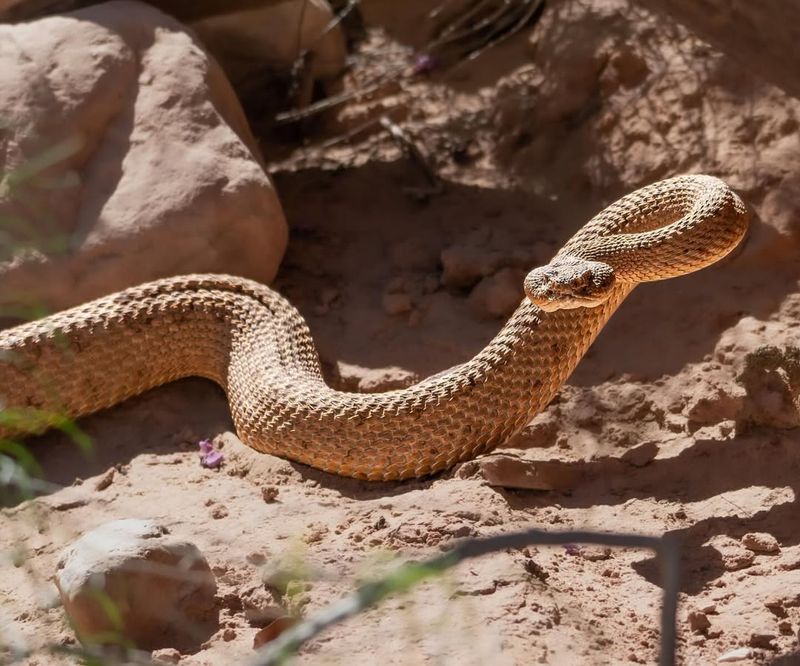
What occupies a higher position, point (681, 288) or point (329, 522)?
point (681, 288)

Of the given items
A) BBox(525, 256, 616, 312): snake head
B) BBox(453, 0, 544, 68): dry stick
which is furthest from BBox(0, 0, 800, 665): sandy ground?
BBox(525, 256, 616, 312): snake head

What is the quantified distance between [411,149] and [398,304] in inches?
82.5

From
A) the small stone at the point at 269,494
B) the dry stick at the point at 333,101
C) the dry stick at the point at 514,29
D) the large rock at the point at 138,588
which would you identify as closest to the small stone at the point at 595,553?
the small stone at the point at 269,494

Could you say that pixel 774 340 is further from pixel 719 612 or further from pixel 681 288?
pixel 719 612

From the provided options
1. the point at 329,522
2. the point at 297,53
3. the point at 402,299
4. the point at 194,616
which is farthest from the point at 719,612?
the point at 297,53

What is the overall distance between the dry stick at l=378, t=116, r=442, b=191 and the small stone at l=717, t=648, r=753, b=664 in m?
4.95

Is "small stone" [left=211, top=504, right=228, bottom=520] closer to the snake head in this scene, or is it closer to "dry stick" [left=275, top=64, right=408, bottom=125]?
the snake head

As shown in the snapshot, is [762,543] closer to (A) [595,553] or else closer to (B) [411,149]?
(A) [595,553]

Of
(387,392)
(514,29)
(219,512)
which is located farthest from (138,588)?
(514,29)

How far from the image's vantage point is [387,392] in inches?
227

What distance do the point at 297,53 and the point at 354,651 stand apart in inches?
258

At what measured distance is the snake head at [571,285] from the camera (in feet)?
17.0

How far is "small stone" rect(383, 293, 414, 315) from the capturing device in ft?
22.6

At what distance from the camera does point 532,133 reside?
26.7ft
